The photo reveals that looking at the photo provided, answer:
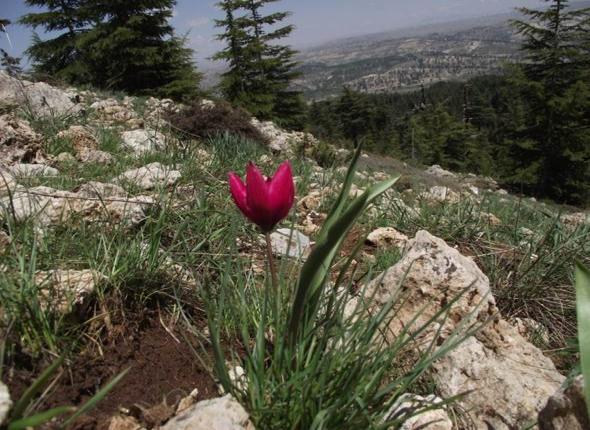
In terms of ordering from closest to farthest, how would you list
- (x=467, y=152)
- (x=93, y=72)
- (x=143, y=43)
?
(x=143, y=43) < (x=93, y=72) < (x=467, y=152)

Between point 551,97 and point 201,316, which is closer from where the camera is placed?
point 201,316

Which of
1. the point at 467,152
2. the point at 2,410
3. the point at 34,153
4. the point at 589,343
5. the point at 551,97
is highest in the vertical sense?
the point at 34,153

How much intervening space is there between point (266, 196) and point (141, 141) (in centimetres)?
402

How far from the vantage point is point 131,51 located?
1622 centimetres

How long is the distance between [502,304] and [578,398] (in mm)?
1198

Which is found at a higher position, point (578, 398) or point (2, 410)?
point (2, 410)

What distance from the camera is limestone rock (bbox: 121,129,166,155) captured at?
4.37 metres

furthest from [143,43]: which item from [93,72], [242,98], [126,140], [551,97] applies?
[551,97]

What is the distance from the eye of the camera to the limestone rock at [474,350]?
1.33 metres

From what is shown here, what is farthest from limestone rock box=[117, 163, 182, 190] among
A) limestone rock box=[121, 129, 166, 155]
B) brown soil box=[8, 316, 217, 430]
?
brown soil box=[8, 316, 217, 430]

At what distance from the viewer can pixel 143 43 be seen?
55.3ft

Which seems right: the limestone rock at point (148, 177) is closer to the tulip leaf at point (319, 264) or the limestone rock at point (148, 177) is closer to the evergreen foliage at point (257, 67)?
the tulip leaf at point (319, 264)

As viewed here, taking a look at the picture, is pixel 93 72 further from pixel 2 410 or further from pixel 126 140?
pixel 2 410

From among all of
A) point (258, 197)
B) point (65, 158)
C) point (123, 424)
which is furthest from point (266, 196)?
point (65, 158)
